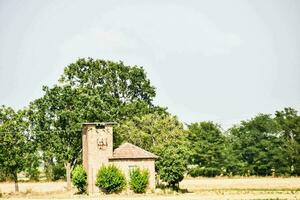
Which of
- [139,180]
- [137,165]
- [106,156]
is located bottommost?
[139,180]

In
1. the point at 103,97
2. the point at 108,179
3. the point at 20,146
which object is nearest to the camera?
the point at 108,179

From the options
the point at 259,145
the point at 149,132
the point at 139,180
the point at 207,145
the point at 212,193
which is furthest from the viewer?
the point at 207,145

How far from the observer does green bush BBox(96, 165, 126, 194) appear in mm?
48875

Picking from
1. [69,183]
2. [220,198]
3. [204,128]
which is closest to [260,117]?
[204,128]

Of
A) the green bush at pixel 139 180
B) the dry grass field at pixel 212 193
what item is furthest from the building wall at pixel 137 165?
the dry grass field at pixel 212 193

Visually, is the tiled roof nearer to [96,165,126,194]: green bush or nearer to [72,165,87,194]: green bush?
[96,165,126,194]: green bush

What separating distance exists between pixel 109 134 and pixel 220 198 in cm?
1590

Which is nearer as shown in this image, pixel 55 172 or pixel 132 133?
pixel 132 133

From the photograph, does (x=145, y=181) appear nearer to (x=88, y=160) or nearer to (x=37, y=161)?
(x=88, y=160)

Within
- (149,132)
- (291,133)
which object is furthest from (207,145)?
(149,132)

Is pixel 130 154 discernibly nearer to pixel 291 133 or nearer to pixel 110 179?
pixel 110 179

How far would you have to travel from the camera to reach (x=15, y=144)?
60500 mm

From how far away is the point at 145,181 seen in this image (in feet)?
163

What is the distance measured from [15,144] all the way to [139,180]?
18.9 meters
